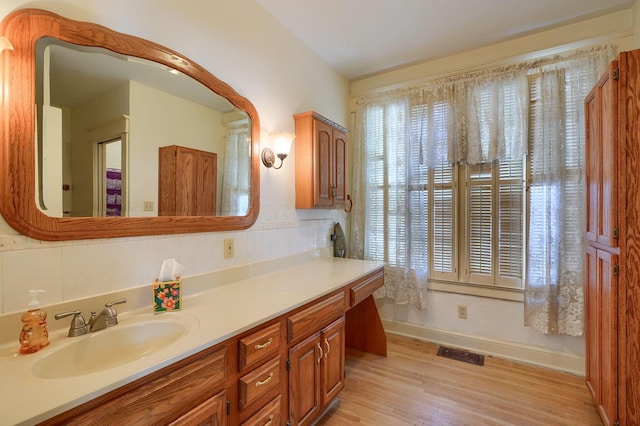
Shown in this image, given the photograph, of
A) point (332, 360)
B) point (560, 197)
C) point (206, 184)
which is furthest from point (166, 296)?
point (560, 197)

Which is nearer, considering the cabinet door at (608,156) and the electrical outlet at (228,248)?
the cabinet door at (608,156)

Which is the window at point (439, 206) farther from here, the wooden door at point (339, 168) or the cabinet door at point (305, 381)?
the cabinet door at point (305, 381)

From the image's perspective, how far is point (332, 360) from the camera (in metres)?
1.83

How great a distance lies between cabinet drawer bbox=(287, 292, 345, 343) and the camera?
4.84ft

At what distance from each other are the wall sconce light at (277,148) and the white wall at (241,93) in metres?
0.07

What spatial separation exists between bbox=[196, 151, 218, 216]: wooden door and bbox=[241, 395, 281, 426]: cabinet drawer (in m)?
1.05

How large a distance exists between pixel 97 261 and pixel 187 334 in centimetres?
54

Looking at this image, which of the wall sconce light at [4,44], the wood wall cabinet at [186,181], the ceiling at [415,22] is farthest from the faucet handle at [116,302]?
the ceiling at [415,22]

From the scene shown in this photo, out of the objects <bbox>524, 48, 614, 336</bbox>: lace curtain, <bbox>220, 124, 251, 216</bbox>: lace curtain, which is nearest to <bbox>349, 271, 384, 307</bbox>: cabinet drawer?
<bbox>220, 124, 251, 216</bbox>: lace curtain

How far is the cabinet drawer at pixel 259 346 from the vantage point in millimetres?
1199

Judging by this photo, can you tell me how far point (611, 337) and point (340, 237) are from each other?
2.00 metres

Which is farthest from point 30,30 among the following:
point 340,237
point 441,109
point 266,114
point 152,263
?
point 441,109

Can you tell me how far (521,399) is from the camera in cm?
206

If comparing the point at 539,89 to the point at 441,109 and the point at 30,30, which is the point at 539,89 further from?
the point at 30,30
